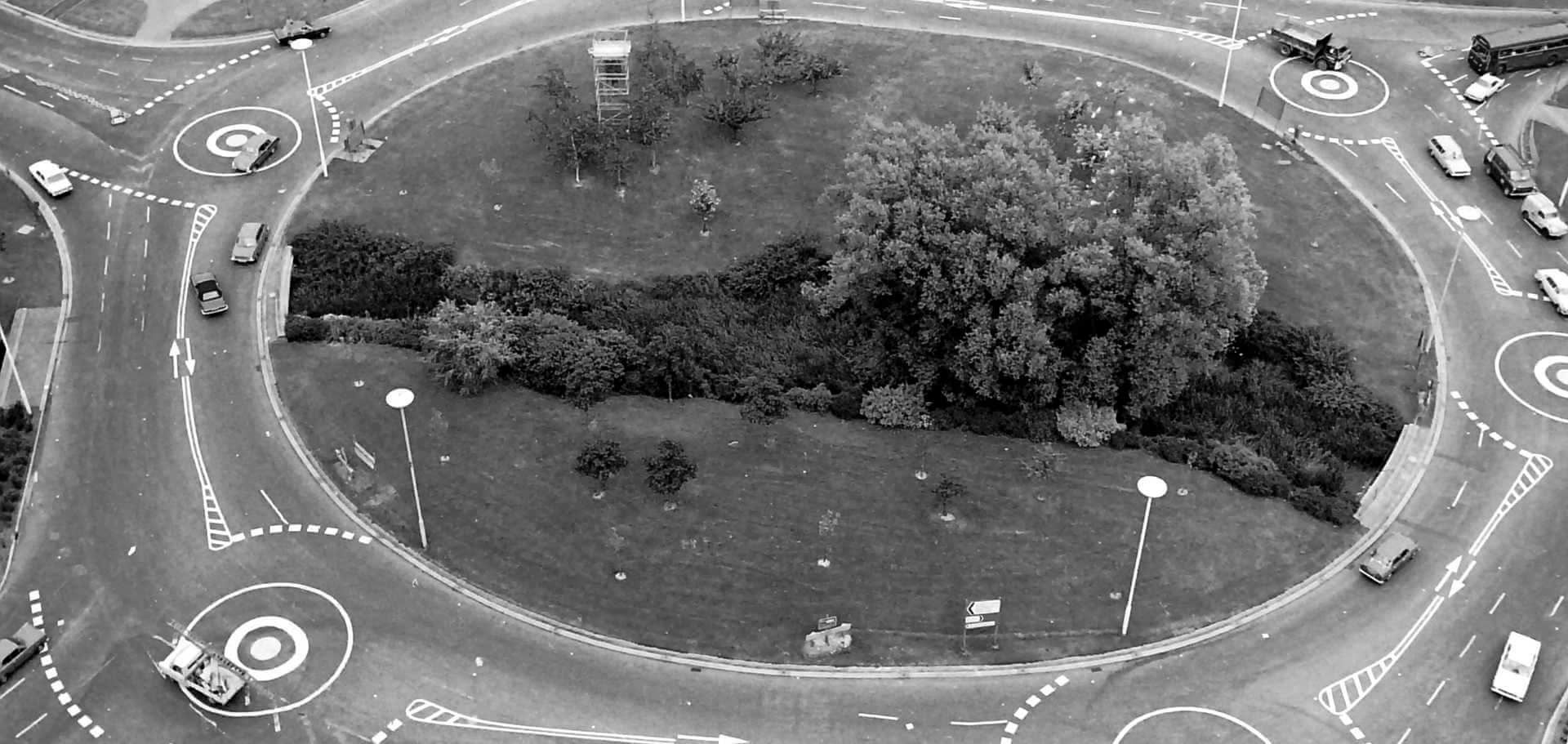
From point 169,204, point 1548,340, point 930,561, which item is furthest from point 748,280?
point 1548,340

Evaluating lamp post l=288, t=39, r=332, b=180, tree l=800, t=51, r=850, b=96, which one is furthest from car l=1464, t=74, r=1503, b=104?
lamp post l=288, t=39, r=332, b=180

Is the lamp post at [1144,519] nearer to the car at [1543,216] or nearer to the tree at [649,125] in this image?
the car at [1543,216]

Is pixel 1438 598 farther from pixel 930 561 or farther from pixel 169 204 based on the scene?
pixel 169 204

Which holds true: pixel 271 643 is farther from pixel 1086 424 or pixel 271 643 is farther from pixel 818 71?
pixel 818 71

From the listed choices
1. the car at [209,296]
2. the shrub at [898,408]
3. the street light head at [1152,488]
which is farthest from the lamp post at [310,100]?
the street light head at [1152,488]

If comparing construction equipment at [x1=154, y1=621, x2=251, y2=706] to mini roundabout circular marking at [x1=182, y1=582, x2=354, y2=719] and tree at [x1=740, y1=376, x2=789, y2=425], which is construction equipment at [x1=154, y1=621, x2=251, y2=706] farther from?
tree at [x1=740, y1=376, x2=789, y2=425]

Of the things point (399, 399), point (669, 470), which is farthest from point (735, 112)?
point (399, 399)
